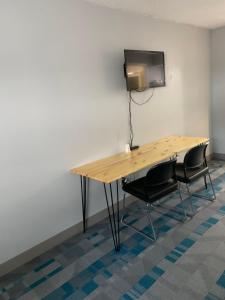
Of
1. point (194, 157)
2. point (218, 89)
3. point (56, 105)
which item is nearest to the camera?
point (56, 105)

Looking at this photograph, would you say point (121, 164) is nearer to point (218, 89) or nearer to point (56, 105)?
point (56, 105)

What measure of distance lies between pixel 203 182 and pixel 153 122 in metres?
1.26

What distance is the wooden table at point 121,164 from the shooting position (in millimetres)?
2434

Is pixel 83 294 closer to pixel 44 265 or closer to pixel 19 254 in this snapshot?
pixel 44 265

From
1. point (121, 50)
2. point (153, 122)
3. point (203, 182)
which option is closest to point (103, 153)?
point (153, 122)

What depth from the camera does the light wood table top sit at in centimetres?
243

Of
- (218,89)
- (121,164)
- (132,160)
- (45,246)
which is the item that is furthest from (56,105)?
(218,89)

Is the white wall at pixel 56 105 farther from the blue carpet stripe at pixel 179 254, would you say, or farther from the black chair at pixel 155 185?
the blue carpet stripe at pixel 179 254

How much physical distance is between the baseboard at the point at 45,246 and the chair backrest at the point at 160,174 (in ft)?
2.83

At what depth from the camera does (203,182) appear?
12.9ft

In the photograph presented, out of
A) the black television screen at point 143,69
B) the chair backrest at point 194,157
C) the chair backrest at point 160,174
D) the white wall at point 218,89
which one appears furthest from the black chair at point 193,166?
the white wall at point 218,89

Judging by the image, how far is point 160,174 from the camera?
2.54 meters

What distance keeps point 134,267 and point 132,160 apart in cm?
110

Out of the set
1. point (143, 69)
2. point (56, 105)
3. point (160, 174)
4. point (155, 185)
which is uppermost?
point (143, 69)
